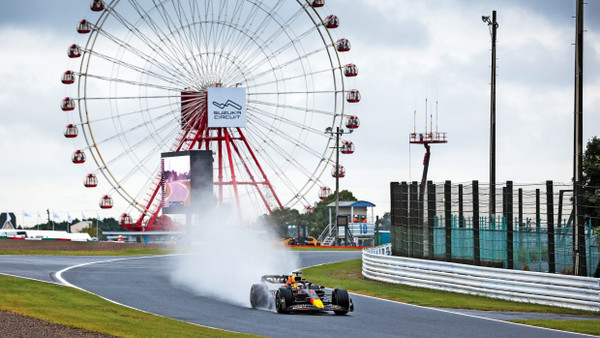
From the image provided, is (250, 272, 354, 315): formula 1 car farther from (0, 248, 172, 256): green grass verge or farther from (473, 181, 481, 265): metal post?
(0, 248, 172, 256): green grass verge

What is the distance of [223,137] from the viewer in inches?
2549

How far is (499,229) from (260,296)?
31.3ft

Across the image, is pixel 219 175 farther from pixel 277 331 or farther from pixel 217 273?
pixel 277 331

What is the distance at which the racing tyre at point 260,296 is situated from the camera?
22969 mm

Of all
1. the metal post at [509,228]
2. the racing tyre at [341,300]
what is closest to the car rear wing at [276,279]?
the racing tyre at [341,300]

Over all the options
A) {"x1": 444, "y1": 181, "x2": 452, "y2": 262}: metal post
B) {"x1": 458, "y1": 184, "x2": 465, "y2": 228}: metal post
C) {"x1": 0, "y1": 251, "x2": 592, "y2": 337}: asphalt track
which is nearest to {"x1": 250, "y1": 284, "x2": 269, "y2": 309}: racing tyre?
{"x1": 0, "y1": 251, "x2": 592, "y2": 337}: asphalt track

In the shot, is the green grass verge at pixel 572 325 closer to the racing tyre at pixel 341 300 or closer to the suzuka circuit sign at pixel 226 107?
the racing tyre at pixel 341 300

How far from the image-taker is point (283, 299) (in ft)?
71.4

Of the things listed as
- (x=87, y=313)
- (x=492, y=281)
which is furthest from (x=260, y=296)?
(x=492, y=281)

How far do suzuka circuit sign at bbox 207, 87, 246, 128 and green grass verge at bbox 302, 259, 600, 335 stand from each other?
26.7 meters

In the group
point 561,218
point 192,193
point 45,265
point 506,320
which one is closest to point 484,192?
point 561,218

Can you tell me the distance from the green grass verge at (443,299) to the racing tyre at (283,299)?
5.06m

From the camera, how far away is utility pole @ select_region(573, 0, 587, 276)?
25.3 meters

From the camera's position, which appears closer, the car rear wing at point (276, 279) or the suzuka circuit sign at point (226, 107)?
the car rear wing at point (276, 279)
